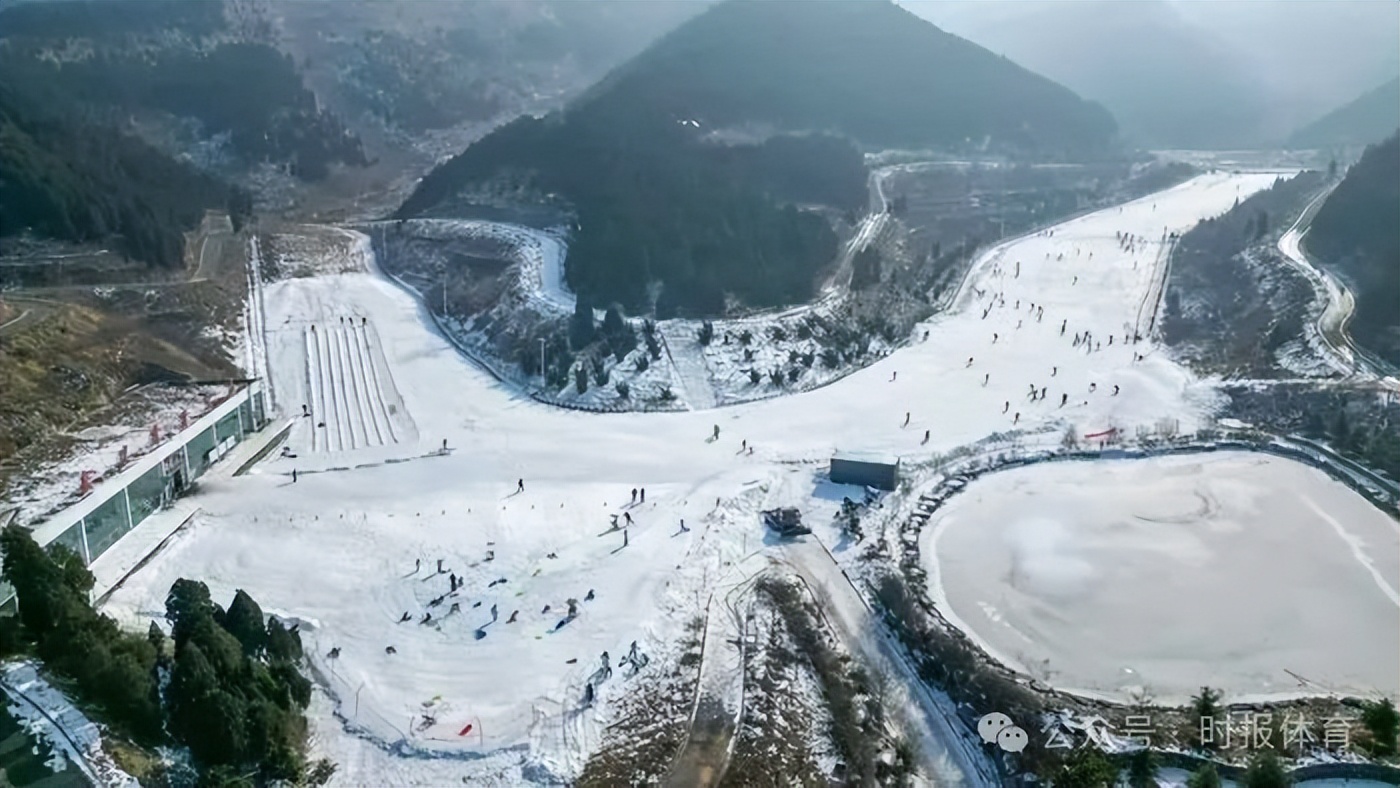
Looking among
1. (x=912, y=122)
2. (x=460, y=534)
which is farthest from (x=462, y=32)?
(x=460, y=534)

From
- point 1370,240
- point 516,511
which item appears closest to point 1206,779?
point 516,511

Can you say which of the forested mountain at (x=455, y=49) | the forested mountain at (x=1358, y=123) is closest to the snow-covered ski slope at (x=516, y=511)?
the forested mountain at (x=455, y=49)

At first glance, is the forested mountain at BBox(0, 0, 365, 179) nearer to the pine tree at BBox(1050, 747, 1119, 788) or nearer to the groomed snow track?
the groomed snow track

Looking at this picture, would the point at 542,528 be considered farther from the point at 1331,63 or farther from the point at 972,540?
the point at 1331,63

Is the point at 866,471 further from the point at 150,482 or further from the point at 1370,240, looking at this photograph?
the point at 1370,240

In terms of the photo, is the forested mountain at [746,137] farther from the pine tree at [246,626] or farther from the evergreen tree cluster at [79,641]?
the evergreen tree cluster at [79,641]
